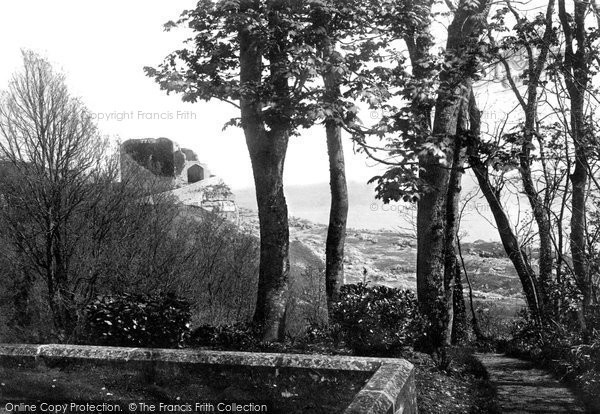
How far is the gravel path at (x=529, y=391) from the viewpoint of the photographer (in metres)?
7.99

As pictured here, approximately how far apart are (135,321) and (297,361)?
4.68 meters

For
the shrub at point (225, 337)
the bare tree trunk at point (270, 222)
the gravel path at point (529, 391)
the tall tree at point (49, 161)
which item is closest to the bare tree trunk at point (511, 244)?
the gravel path at point (529, 391)

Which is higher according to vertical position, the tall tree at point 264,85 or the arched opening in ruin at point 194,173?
the arched opening in ruin at point 194,173

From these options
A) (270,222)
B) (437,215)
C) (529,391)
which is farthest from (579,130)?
(270,222)

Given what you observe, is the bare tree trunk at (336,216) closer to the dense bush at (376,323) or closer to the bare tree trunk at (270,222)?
the bare tree trunk at (270,222)

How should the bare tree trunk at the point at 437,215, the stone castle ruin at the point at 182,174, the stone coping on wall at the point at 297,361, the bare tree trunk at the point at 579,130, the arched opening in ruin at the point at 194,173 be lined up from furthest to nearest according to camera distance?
the arched opening in ruin at the point at 194,173, the stone castle ruin at the point at 182,174, the bare tree trunk at the point at 437,215, the bare tree trunk at the point at 579,130, the stone coping on wall at the point at 297,361

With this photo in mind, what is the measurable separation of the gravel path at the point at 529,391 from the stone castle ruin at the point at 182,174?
24.9 m

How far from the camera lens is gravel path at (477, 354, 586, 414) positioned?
799 centimetres

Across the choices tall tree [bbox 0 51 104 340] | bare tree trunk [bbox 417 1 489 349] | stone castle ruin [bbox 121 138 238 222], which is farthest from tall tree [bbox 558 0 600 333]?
stone castle ruin [bbox 121 138 238 222]

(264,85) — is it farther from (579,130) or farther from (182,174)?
(182,174)

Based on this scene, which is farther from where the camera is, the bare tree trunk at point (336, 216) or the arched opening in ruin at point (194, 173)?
the arched opening in ruin at point (194, 173)

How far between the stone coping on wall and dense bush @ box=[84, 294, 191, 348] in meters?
2.92

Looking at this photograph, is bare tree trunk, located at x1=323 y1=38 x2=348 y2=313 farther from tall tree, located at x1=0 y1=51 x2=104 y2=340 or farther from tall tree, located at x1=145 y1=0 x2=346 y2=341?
tall tree, located at x1=0 y1=51 x2=104 y2=340

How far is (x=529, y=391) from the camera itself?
906 cm
